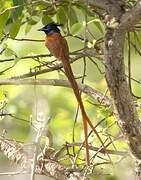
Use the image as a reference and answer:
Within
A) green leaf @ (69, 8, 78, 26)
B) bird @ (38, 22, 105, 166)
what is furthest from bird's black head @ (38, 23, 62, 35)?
green leaf @ (69, 8, 78, 26)

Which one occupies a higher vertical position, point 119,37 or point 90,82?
point 90,82

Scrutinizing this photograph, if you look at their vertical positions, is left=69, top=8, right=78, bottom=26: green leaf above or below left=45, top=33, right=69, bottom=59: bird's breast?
above

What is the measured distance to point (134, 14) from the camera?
75cm

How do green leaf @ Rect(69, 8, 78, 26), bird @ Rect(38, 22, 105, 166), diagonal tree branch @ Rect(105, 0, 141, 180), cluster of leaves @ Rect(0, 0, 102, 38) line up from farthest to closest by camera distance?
green leaf @ Rect(69, 8, 78, 26) < cluster of leaves @ Rect(0, 0, 102, 38) < bird @ Rect(38, 22, 105, 166) < diagonal tree branch @ Rect(105, 0, 141, 180)

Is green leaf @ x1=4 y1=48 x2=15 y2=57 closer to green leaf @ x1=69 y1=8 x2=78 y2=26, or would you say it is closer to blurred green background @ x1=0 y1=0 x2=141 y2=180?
blurred green background @ x1=0 y1=0 x2=141 y2=180

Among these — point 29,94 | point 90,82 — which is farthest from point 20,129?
point 90,82

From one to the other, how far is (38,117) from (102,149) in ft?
0.49

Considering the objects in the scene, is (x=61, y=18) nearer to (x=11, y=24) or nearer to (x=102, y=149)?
(x=11, y=24)

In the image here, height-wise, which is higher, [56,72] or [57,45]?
[56,72]

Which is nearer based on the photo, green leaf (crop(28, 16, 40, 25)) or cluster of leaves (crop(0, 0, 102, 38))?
cluster of leaves (crop(0, 0, 102, 38))

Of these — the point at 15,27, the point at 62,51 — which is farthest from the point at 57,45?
the point at 15,27

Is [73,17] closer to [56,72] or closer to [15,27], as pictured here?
[15,27]

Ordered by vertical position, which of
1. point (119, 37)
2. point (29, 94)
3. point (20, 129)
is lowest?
point (119, 37)

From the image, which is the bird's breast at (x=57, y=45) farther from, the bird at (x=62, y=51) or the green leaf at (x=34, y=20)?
the green leaf at (x=34, y=20)
